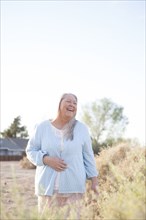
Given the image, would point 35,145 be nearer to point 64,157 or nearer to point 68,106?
point 64,157

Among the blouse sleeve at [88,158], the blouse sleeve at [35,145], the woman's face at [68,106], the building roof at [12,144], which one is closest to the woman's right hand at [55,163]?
the blouse sleeve at [35,145]

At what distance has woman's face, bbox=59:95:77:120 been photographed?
452 centimetres

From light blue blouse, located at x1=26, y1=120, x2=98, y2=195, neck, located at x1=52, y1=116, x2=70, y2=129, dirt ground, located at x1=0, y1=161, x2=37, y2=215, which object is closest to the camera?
dirt ground, located at x1=0, y1=161, x2=37, y2=215

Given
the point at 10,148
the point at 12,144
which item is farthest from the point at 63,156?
the point at 12,144

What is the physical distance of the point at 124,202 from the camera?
2.99m

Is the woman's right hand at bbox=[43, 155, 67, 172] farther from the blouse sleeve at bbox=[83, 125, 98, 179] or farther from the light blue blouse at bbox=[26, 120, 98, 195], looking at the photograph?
the blouse sleeve at bbox=[83, 125, 98, 179]

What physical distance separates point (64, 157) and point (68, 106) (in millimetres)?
488

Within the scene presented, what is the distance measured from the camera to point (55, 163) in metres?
4.32

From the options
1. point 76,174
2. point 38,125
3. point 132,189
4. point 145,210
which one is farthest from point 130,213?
point 38,125

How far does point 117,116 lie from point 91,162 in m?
59.1

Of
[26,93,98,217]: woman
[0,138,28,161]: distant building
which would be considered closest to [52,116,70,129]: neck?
[26,93,98,217]: woman

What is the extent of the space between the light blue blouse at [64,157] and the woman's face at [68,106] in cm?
16

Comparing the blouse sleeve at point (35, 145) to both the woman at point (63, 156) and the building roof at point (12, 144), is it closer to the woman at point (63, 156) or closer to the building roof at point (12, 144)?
the woman at point (63, 156)

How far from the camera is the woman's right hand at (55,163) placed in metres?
4.32
